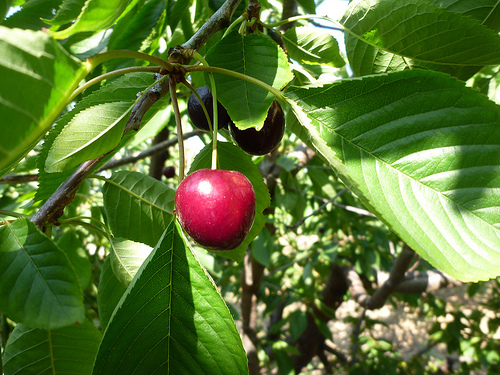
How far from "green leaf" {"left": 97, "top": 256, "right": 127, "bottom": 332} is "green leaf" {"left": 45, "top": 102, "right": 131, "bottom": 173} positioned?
0.49 m

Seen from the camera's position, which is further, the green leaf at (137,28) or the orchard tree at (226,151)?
the green leaf at (137,28)

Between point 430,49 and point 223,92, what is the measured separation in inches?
19.3

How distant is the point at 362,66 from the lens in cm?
→ 102

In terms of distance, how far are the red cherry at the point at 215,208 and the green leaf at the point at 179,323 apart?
0.23 ft

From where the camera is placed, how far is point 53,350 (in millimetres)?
1032

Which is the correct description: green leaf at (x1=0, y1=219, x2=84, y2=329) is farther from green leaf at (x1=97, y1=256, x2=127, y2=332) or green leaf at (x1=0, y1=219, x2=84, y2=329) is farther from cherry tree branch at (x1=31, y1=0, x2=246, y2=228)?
green leaf at (x1=97, y1=256, x2=127, y2=332)

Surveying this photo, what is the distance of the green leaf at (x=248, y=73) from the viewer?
0.75 metres

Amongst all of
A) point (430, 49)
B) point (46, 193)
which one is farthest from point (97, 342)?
point (430, 49)

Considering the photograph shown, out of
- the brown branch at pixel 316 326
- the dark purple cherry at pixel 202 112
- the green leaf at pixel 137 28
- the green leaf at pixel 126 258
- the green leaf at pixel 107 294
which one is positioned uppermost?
the green leaf at pixel 137 28

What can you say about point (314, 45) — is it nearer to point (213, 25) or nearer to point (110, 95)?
point (213, 25)

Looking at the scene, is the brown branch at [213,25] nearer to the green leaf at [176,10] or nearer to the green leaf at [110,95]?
the green leaf at [110,95]

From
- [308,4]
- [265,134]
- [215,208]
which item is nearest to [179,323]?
[215,208]

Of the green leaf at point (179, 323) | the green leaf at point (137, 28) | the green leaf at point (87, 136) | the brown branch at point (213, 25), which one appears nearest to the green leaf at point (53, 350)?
the green leaf at point (179, 323)

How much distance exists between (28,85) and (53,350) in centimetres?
85
